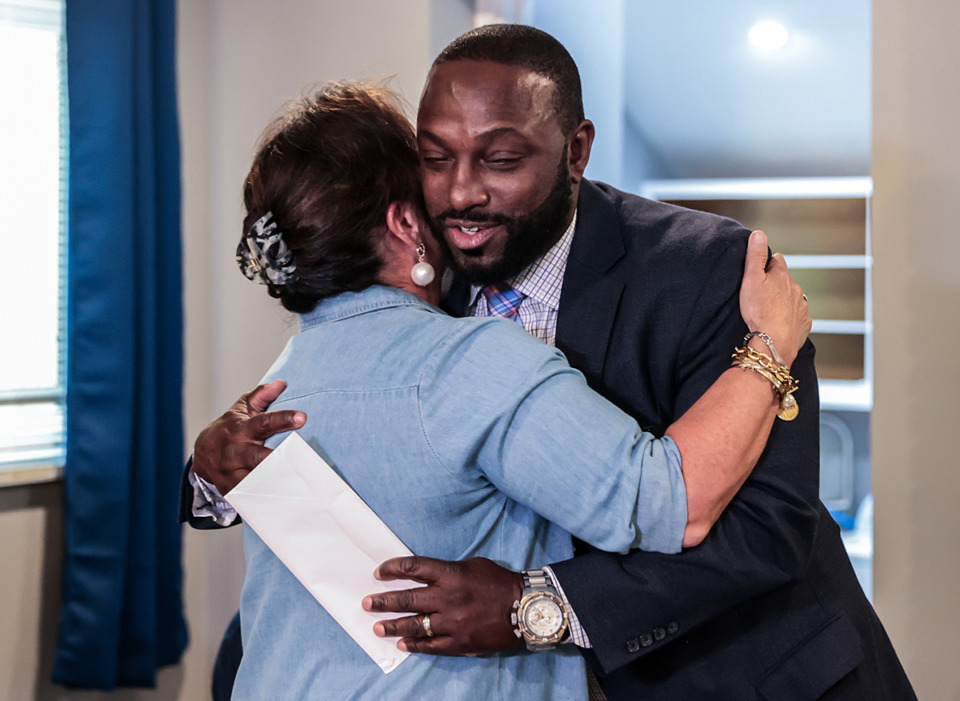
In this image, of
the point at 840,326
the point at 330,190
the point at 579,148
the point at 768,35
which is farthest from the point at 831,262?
the point at 330,190

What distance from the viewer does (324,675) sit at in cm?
96

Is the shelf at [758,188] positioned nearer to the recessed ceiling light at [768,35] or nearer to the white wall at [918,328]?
the recessed ceiling light at [768,35]

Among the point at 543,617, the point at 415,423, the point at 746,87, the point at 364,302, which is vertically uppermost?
the point at 746,87

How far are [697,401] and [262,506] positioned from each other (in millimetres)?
523

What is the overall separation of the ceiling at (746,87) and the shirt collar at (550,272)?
1.55 meters

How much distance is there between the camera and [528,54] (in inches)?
44.6

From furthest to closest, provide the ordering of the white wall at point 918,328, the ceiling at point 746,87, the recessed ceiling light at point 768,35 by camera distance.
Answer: the recessed ceiling light at point 768,35
the ceiling at point 746,87
the white wall at point 918,328

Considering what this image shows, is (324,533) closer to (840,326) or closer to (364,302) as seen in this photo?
(364,302)

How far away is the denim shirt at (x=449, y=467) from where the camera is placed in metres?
0.87

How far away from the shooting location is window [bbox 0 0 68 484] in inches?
86.7

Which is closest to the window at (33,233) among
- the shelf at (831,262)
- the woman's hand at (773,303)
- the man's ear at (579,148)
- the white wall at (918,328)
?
the man's ear at (579,148)

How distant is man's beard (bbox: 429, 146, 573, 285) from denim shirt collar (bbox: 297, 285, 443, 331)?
0.43 feet

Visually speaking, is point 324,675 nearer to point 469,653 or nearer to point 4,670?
point 469,653

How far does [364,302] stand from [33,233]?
1.63m
